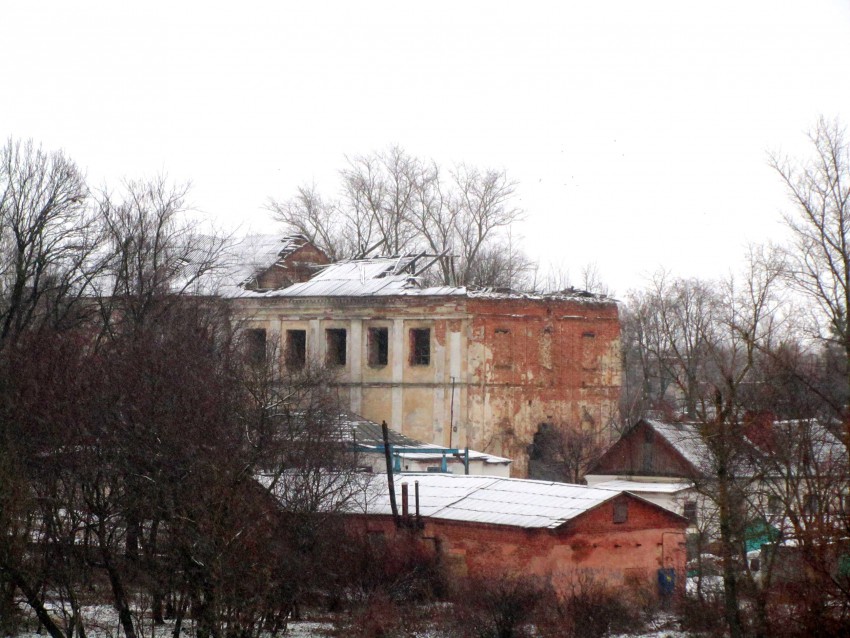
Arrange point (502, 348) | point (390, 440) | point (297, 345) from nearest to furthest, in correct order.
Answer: point (390, 440) → point (502, 348) → point (297, 345)

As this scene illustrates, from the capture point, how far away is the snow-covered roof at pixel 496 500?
20547mm

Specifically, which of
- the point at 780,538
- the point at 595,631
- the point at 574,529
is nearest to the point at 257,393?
the point at 574,529

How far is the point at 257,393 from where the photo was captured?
2159 centimetres

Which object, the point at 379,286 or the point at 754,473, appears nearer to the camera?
the point at 754,473

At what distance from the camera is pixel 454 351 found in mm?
37219

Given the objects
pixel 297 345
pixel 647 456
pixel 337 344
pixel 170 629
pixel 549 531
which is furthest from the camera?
pixel 297 345

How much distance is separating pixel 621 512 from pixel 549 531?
1637 mm

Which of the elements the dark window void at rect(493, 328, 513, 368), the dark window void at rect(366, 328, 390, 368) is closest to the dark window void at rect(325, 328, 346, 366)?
the dark window void at rect(366, 328, 390, 368)

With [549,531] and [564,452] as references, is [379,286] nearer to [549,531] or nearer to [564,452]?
[564,452]

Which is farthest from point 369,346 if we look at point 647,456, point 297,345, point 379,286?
point 647,456

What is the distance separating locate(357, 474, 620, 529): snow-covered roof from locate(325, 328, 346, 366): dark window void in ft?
50.4

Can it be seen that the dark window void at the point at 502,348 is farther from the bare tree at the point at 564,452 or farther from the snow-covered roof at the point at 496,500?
the snow-covered roof at the point at 496,500

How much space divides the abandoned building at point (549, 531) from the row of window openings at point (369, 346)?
15893 mm

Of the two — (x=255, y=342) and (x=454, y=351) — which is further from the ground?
(x=255, y=342)
